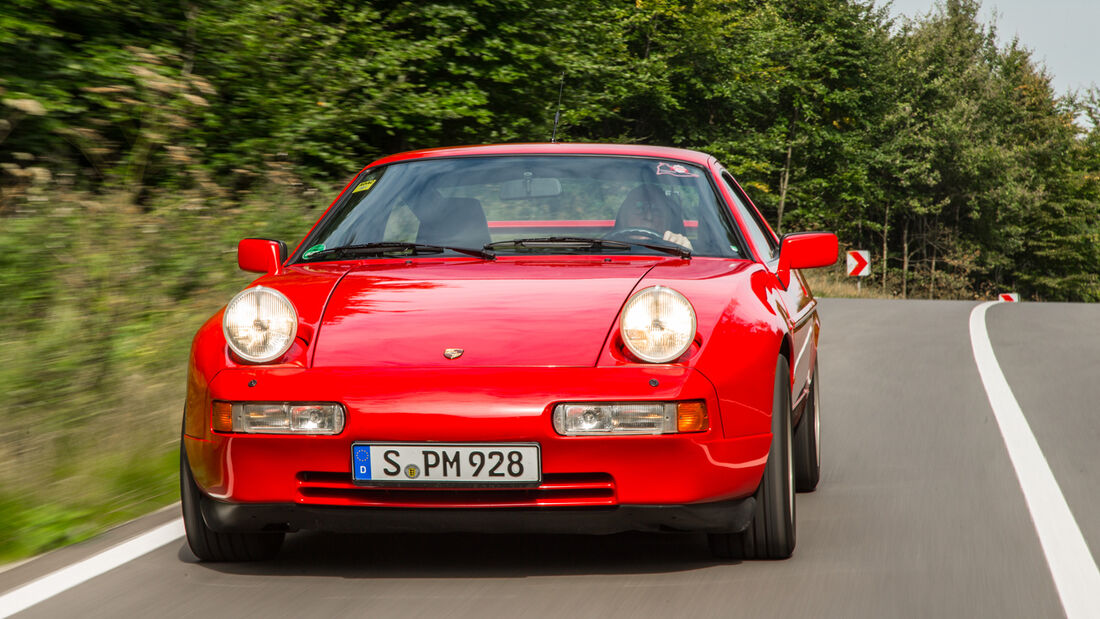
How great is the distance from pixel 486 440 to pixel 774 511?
1035 mm

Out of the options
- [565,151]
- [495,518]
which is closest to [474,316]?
[495,518]

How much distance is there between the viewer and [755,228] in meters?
5.21

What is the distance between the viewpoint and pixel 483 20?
18.8 metres

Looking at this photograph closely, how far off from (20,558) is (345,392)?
155 cm

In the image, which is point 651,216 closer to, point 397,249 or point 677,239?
point 677,239

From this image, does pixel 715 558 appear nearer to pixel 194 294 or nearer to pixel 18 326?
pixel 18 326

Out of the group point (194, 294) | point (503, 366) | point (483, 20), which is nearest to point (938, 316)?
point (483, 20)

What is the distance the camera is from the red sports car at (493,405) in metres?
3.53

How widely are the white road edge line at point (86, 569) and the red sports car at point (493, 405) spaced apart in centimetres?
34

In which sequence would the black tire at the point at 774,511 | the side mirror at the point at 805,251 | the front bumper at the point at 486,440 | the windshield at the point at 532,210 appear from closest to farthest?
the front bumper at the point at 486,440
the black tire at the point at 774,511
the windshield at the point at 532,210
the side mirror at the point at 805,251

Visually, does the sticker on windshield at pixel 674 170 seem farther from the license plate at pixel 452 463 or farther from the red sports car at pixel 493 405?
the license plate at pixel 452 463

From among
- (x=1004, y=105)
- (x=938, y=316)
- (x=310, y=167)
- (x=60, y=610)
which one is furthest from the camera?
(x=1004, y=105)

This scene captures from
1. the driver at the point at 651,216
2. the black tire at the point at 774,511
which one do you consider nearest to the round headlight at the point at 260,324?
the driver at the point at 651,216

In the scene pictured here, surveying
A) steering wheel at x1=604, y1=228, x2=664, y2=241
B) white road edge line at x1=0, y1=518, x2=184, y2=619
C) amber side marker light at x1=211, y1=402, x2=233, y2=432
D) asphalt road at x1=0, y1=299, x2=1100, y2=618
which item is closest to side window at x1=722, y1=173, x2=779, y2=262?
steering wheel at x1=604, y1=228, x2=664, y2=241
